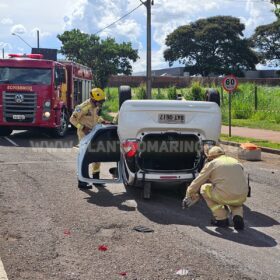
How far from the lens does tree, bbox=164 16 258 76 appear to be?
81938 millimetres

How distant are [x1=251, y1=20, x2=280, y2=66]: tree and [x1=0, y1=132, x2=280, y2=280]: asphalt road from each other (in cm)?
7468

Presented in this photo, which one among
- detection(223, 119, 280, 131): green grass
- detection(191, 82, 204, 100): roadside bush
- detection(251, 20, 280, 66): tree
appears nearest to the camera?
detection(223, 119, 280, 131): green grass

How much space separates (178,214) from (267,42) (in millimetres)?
79326

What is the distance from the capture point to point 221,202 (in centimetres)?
664

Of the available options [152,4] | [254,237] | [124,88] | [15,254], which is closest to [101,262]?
[15,254]

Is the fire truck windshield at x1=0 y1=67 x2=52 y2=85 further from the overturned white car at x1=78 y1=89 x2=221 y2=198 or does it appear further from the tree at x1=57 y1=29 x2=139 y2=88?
the tree at x1=57 y1=29 x2=139 y2=88

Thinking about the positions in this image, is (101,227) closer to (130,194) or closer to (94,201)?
(94,201)

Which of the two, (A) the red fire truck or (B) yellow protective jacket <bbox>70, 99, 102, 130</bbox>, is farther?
(A) the red fire truck

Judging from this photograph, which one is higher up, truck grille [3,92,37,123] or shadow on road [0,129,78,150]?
truck grille [3,92,37,123]

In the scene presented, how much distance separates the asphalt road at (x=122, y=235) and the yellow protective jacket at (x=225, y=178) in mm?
481

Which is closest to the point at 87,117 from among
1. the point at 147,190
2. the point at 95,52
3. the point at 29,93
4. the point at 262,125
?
the point at 147,190

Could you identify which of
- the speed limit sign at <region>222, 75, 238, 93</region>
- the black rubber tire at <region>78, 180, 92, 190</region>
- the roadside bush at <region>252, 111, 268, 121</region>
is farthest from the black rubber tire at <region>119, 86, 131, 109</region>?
the roadside bush at <region>252, 111, 268, 121</region>

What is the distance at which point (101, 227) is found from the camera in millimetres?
6547

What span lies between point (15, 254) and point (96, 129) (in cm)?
371
